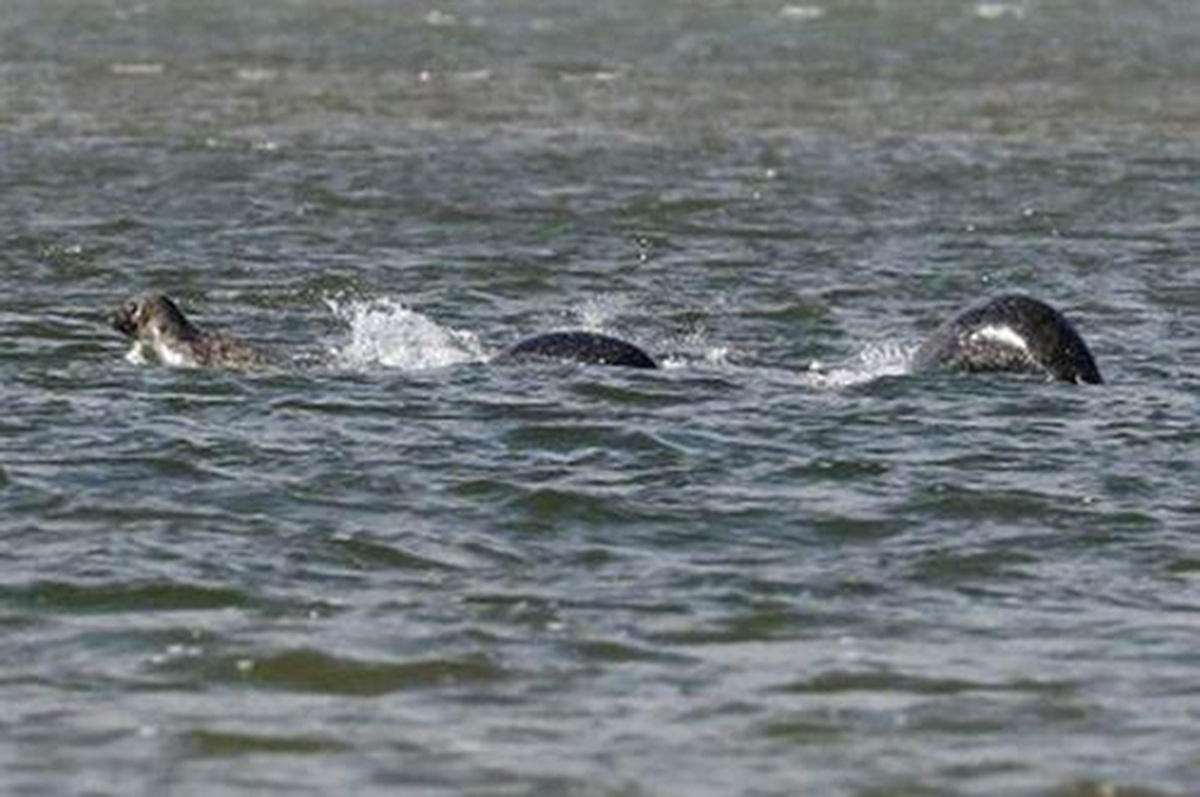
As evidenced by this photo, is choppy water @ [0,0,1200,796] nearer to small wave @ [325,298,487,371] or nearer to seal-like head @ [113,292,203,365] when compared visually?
small wave @ [325,298,487,371]

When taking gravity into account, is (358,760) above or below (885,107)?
above

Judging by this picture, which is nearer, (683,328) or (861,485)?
(861,485)

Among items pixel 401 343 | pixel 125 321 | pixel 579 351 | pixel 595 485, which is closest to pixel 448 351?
pixel 401 343

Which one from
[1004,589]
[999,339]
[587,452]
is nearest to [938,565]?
[1004,589]

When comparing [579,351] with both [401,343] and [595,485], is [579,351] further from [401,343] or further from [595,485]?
[595,485]

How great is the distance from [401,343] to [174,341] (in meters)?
1.50

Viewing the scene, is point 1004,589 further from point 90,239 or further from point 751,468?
point 90,239

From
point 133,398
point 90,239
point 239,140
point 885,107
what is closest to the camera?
point 133,398

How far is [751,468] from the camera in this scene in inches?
668

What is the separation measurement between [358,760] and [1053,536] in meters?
4.72

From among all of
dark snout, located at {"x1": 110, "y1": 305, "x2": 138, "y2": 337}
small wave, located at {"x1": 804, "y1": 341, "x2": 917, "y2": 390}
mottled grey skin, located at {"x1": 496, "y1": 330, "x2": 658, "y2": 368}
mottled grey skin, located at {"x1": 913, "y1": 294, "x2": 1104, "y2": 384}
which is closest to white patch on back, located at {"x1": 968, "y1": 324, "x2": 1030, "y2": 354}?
mottled grey skin, located at {"x1": 913, "y1": 294, "x2": 1104, "y2": 384}

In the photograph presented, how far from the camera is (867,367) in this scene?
2072 centimetres

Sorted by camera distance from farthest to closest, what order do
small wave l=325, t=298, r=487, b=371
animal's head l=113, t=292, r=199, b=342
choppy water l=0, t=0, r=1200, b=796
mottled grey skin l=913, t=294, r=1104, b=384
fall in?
small wave l=325, t=298, r=487, b=371 < animal's head l=113, t=292, r=199, b=342 < mottled grey skin l=913, t=294, r=1104, b=384 < choppy water l=0, t=0, r=1200, b=796

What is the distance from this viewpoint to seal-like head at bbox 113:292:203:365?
2031 cm
